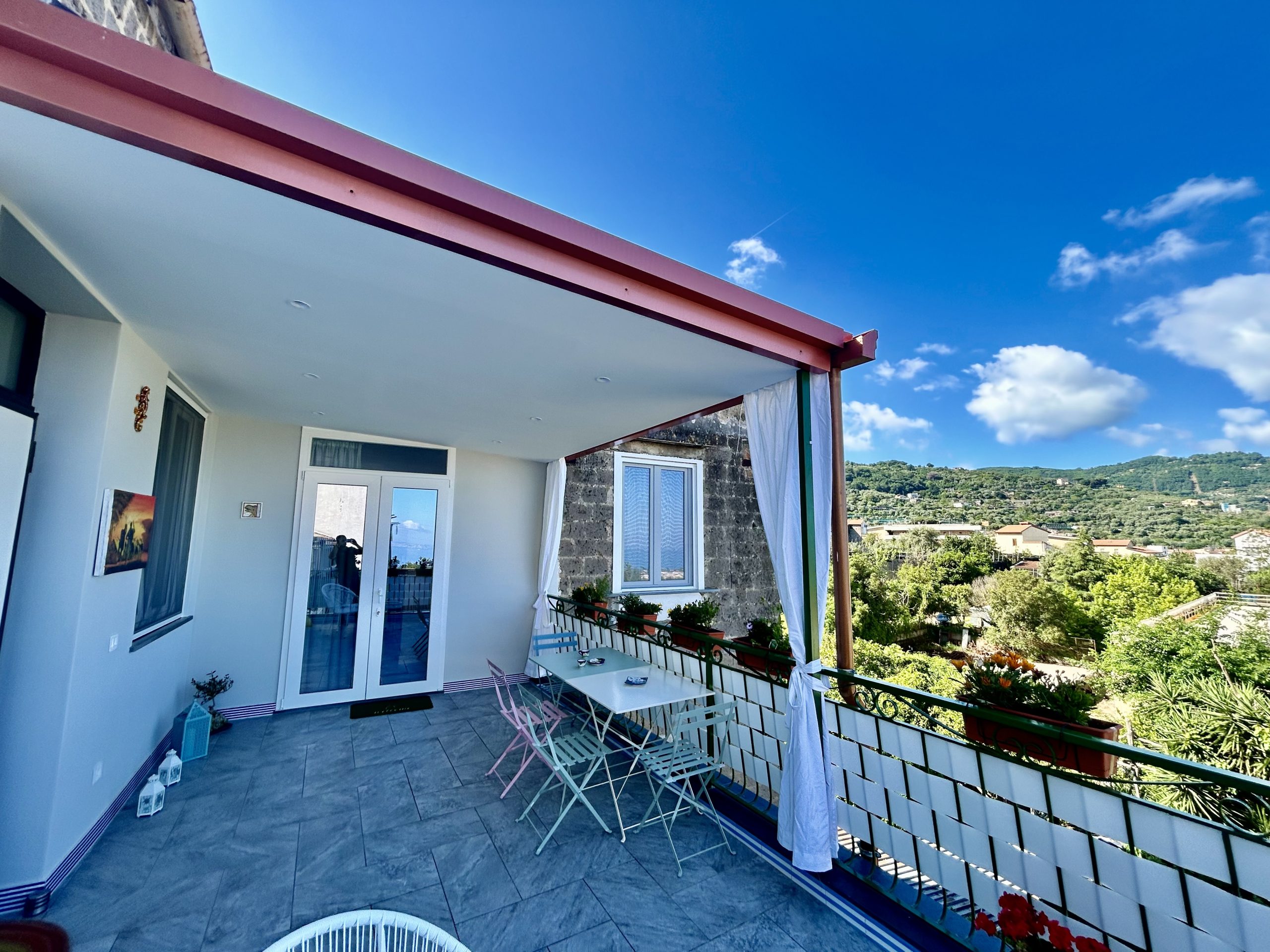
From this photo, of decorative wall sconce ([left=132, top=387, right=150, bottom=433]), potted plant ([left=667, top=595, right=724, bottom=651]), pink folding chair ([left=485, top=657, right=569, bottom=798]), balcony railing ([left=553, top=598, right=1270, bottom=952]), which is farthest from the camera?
potted plant ([left=667, top=595, right=724, bottom=651])

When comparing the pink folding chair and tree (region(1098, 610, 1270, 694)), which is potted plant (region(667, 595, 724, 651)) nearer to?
the pink folding chair

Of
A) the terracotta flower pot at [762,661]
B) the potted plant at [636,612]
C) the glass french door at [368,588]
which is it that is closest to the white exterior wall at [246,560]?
the glass french door at [368,588]

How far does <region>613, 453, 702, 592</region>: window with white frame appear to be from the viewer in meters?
6.68

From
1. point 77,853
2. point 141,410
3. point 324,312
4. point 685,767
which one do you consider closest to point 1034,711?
point 685,767

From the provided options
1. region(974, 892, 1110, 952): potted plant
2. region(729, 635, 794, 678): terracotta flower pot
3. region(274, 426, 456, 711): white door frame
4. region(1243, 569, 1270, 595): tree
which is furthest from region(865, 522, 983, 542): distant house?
region(974, 892, 1110, 952): potted plant

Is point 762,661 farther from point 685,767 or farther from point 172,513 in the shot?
point 172,513

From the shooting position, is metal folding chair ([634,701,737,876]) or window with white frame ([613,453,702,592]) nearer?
metal folding chair ([634,701,737,876])

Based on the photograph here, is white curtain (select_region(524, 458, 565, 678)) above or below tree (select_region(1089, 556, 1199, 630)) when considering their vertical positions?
above

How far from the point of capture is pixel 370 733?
4227 millimetres

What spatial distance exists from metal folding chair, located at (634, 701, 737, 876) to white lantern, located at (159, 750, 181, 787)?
2.95m

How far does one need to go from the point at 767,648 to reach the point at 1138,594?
20.2 m

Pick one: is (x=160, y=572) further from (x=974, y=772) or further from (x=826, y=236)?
(x=826, y=236)

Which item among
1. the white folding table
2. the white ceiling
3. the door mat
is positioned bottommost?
the door mat

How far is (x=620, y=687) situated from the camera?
3275mm
